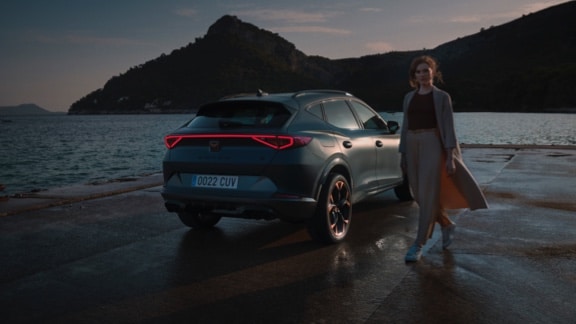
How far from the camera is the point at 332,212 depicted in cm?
559

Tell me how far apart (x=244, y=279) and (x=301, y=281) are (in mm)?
A: 491

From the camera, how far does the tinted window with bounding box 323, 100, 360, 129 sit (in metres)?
5.91

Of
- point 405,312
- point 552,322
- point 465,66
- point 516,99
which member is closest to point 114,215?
point 405,312

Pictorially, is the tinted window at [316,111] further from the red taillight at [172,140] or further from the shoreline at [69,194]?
the shoreline at [69,194]

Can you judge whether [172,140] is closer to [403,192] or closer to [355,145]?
[355,145]

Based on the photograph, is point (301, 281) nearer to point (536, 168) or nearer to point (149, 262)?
point (149, 262)

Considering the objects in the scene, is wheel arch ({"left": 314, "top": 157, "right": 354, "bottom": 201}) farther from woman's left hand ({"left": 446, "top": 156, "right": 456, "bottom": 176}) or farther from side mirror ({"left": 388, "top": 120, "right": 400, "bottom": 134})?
side mirror ({"left": 388, "top": 120, "right": 400, "bottom": 134})

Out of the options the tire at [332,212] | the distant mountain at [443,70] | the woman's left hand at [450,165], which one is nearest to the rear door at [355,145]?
the tire at [332,212]

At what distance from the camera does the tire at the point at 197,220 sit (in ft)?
21.0

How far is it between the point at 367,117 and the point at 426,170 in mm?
2033

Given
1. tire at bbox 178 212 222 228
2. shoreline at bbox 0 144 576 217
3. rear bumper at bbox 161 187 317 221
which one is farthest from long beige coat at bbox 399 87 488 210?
shoreline at bbox 0 144 576 217

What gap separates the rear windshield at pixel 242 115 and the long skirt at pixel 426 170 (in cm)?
128

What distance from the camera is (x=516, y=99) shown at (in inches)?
5758

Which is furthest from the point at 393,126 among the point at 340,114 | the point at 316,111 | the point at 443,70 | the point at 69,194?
the point at 443,70
